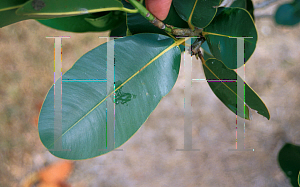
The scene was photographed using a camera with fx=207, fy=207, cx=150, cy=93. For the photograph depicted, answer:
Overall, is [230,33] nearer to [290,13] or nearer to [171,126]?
[290,13]

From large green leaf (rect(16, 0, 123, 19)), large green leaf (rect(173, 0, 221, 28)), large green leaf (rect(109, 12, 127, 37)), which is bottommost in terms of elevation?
large green leaf (rect(16, 0, 123, 19))

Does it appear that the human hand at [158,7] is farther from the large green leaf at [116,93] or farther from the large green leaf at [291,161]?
the large green leaf at [291,161]

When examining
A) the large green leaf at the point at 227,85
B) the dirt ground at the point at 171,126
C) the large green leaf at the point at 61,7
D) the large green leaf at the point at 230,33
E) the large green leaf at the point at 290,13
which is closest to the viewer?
the large green leaf at the point at 61,7

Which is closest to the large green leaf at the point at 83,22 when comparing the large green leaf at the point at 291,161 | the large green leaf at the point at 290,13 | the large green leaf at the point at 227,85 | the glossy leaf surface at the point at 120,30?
the glossy leaf surface at the point at 120,30

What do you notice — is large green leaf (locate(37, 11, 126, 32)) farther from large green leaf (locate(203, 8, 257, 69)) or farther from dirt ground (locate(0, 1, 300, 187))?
dirt ground (locate(0, 1, 300, 187))

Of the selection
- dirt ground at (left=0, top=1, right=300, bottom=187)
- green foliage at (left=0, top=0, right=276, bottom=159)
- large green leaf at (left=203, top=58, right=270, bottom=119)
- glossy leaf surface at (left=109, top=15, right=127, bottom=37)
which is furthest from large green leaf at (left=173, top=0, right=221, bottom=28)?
dirt ground at (left=0, top=1, right=300, bottom=187)

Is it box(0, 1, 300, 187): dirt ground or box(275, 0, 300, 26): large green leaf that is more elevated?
box(275, 0, 300, 26): large green leaf
